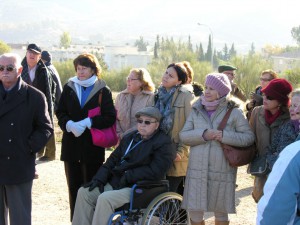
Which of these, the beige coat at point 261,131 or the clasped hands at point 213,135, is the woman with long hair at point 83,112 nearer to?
the clasped hands at point 213,135

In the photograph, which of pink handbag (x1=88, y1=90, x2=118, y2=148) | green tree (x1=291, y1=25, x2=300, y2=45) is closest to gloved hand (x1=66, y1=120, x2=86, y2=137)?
pink handbag (x1=88, y1=90, x2=118, y2=148)

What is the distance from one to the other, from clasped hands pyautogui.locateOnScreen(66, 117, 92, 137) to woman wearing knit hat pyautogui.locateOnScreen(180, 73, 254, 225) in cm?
96

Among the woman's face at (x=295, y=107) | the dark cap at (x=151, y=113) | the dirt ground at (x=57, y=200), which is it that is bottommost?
the dirt ground at (x=57, y=200)

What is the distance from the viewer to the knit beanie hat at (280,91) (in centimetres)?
401

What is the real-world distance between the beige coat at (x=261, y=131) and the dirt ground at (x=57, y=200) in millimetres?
1154

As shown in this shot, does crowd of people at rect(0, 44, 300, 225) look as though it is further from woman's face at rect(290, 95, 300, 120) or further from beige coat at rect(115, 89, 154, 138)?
beige coat at rect(115, 89, 154, 138)

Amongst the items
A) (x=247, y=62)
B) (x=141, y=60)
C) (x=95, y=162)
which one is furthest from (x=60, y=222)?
(x=141, y=60)

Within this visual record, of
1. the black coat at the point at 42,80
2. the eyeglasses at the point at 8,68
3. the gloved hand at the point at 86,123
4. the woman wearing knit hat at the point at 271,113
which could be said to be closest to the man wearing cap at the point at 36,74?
the black coat at the point at 42,80

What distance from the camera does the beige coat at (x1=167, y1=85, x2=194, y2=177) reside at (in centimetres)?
448

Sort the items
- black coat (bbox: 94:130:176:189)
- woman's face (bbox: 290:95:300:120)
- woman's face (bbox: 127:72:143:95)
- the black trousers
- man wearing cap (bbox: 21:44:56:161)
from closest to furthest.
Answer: woman's face (bbox: 290:95:300:120) < black coat (bbox: 94:130:176:189) < the black trousers < woman's face (bbox: 127:72:143:95) < man wearing cap (bbox: 21:44:56:161)

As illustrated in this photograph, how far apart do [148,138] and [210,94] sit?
2.23ft

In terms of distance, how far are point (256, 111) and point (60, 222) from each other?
7.59ft

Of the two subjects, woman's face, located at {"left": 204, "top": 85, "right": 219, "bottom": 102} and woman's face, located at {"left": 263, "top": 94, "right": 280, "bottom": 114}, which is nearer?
woman's face, located at {"left": 263, "top": 94, "right": 280, "bottom": 114}

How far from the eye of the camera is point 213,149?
13.5ft
